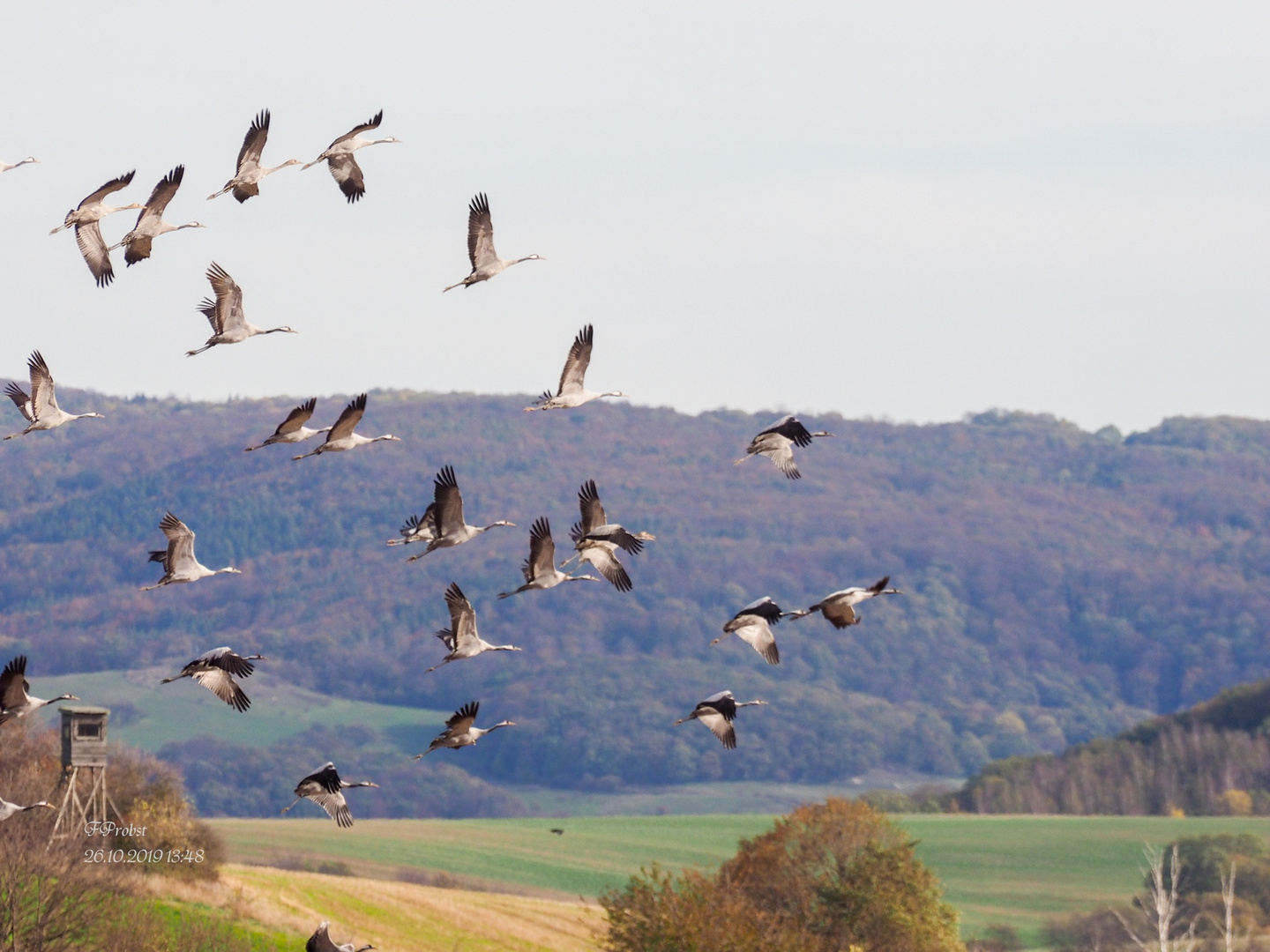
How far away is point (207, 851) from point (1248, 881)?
256 ft

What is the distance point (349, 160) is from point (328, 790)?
13.6m

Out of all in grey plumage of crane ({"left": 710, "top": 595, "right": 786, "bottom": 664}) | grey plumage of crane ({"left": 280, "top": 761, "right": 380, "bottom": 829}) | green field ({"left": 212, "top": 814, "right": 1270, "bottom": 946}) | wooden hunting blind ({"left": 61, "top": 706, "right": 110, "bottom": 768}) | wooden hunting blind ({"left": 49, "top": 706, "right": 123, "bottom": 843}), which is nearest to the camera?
grey plumage of crane ({"left": 280, "top": 761, "right": 380, "bottom": 829})

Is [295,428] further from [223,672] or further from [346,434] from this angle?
[223,672]

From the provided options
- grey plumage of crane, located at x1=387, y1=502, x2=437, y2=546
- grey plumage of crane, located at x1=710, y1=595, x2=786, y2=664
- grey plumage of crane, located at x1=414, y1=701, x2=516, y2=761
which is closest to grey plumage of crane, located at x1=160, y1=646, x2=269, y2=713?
grey plumage of crane, located at x1=414, y1=701, x2=516, y2=761

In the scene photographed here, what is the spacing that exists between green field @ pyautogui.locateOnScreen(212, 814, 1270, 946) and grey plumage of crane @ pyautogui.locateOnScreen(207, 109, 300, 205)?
114495 mm

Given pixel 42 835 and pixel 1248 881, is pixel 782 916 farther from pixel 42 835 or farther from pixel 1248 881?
pixel 1248 881

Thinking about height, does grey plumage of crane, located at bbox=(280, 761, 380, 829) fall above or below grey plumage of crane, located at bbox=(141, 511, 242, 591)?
below

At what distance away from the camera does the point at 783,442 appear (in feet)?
116

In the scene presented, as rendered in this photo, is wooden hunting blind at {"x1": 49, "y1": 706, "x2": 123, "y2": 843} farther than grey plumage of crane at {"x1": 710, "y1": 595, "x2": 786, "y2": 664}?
Yes

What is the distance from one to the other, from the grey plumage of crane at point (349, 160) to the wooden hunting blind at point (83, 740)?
1681 inches

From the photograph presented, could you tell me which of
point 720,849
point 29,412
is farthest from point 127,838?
point 720,849

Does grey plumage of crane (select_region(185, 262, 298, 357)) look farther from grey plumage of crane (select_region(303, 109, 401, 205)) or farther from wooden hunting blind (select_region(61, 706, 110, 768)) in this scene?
wooden hunting blind (select_region(61, 706, 110, 768))

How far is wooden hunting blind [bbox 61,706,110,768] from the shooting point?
7731cm

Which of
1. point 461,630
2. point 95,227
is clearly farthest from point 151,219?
point 461,630
